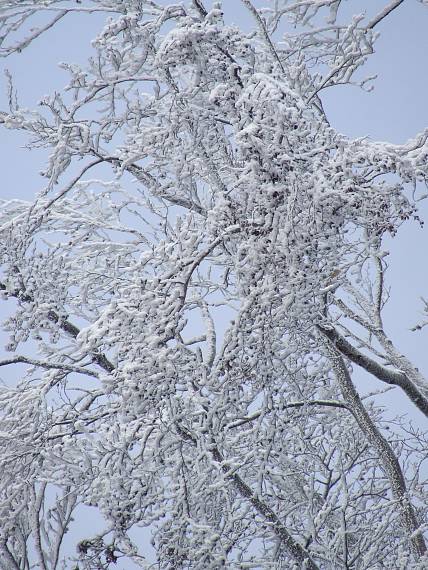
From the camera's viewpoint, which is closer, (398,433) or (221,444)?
(221,444)

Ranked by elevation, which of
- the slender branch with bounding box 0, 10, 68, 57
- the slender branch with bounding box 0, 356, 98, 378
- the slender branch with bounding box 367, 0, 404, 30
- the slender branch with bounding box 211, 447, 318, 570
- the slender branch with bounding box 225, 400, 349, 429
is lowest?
the slender branch with bounding box 211, 447, 318, 570

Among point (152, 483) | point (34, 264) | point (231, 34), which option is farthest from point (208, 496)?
point (231, 34)

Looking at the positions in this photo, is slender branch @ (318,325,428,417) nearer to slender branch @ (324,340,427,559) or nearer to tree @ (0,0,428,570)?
tree @ (0,0,428,570)

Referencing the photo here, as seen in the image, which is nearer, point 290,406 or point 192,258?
point 192,258

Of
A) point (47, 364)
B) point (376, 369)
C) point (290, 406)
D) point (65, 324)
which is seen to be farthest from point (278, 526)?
point (65, 324)

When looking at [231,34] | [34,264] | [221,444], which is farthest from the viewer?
[34,264]

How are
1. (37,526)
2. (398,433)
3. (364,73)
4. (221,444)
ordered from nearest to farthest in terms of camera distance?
1. (221,444)
2. (364,73)
3. (37,526)
4. (398,433)

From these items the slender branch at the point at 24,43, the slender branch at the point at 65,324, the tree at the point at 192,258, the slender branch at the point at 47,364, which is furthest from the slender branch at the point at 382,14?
the slender branch at the point at 47,364

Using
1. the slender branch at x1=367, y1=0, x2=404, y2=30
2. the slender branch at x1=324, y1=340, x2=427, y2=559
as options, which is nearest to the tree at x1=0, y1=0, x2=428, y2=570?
the slender branch at x1=367, y1=0, x2=404, y2=30

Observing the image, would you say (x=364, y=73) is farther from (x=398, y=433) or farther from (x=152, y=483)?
(x=398, y=433)

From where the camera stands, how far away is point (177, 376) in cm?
389

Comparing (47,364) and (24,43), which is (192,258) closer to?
(47,364)

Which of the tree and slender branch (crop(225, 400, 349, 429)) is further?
slender branch (crop(225, 400, 349, 429))

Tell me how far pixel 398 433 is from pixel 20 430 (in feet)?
17.9
